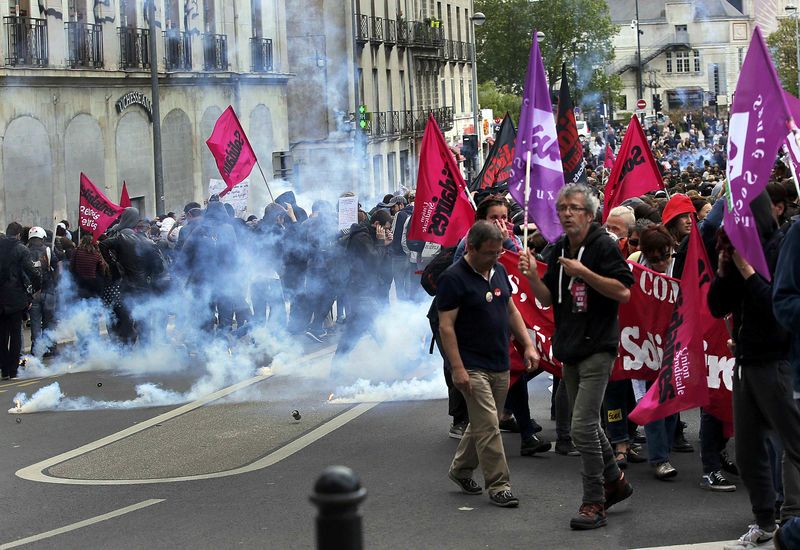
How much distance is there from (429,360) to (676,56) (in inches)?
3788

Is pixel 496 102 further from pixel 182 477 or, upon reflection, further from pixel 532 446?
pixel 182 477

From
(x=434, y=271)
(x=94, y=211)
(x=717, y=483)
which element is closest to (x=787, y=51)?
(x=94, y=211)

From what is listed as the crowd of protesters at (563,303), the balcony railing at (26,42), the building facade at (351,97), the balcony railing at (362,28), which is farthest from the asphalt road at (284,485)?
the balcony railing at (362,28)

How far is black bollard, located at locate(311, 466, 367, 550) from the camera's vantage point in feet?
13.3

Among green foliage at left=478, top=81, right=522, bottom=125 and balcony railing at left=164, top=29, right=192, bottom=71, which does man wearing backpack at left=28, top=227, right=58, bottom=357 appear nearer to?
balcony railing at left=164, top=29, right=192, bottom=71

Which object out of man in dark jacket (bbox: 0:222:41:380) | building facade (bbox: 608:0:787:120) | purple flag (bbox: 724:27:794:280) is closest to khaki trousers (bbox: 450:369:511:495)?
purple flag (bbox: 724:27:794:280)

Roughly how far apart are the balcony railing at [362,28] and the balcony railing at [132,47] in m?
10.0

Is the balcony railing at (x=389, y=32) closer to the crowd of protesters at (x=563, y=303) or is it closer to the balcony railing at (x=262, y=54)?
the balcony railing at (x=262, y=54)

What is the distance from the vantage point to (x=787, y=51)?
81.1m

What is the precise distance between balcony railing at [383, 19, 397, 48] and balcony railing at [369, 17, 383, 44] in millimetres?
298

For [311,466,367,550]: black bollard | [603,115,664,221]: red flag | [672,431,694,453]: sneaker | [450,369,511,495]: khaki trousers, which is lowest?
[672,431,694,453]: sneaker

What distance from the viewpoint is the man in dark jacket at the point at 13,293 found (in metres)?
15.5

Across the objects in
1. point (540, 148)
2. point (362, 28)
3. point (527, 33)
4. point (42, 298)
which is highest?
point (527, 33)

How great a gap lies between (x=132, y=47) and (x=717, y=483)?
78.2 ft
